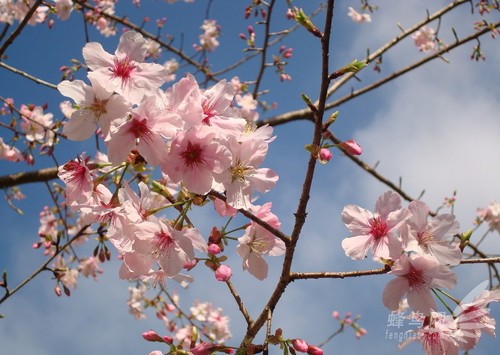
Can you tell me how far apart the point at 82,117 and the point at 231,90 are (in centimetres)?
49

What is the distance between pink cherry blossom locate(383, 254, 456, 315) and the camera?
1.44 metres

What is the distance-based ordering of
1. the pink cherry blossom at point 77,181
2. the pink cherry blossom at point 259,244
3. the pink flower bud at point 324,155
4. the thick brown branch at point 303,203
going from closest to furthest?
1. the thick brown branch at point 303,203
2. the pink flower bud at point 324,155
3. the pink cherry blossom at point 77,181
4. the pink cherry blossom at point 259,244

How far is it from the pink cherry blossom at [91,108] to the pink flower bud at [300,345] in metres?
0.88

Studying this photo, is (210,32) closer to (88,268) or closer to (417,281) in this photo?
(88,268)

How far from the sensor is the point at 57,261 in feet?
20.0

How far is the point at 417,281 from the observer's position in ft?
4.98

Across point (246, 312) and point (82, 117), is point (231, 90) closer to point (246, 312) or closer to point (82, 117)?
point (82, 117)

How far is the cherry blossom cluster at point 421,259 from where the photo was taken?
1465 millimetres

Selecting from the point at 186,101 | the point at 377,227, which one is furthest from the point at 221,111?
the point at 377,227

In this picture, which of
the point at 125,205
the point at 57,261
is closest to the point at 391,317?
the point at 125,205

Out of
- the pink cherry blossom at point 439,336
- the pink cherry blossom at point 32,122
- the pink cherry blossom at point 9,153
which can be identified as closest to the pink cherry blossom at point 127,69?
the pink cherry blossom at point 439,336

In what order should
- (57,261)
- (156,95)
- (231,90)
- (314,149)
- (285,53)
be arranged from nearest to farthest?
(314,149), (156,95), (231,90), (285,53), (57,261)

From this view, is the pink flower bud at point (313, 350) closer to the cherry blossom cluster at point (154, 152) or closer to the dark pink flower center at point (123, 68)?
the cherry blossom cluster at point (154, 152)

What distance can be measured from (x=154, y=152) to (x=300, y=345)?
76 cm
